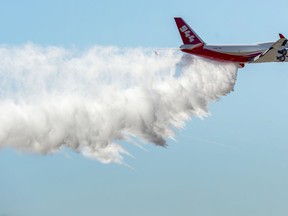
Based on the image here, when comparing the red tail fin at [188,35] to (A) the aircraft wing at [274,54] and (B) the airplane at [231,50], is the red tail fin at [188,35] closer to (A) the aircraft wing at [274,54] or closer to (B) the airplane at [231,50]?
(B) the airplane at [231,50]

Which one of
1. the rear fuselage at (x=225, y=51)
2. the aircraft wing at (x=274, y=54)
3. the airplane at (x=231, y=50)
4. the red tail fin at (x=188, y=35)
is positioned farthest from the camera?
the aircraft wing at (x=274, y=54)

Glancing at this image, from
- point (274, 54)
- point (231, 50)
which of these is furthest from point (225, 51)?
point (274, 54)

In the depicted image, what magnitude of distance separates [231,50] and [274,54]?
4.64 metres

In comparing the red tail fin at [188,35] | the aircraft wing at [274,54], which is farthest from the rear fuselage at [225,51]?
the aircraft wing at [274,54]

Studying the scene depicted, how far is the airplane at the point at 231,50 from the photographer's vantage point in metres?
78.4

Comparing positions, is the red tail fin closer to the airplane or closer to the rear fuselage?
the airplane

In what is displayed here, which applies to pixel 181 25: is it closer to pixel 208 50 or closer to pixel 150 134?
pixel 208 50

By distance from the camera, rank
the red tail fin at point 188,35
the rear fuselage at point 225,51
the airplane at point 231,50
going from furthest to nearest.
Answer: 1. the red tail fin at point 188,35
2. the airplane at point 231,50
3. the rear fuselage at point 225,51

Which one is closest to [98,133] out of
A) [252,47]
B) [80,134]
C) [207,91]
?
[80,134]

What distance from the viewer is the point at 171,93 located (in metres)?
77.4

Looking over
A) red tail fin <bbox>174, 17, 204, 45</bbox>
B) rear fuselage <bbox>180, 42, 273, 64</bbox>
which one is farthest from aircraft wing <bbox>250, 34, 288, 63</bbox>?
red tail fin <bbox>174, 17, 204, 45</bbox>

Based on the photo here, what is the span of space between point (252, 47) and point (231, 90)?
18.8 feet

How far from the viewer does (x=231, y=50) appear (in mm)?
79062

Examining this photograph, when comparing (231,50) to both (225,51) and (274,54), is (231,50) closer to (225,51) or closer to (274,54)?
(225,51)
